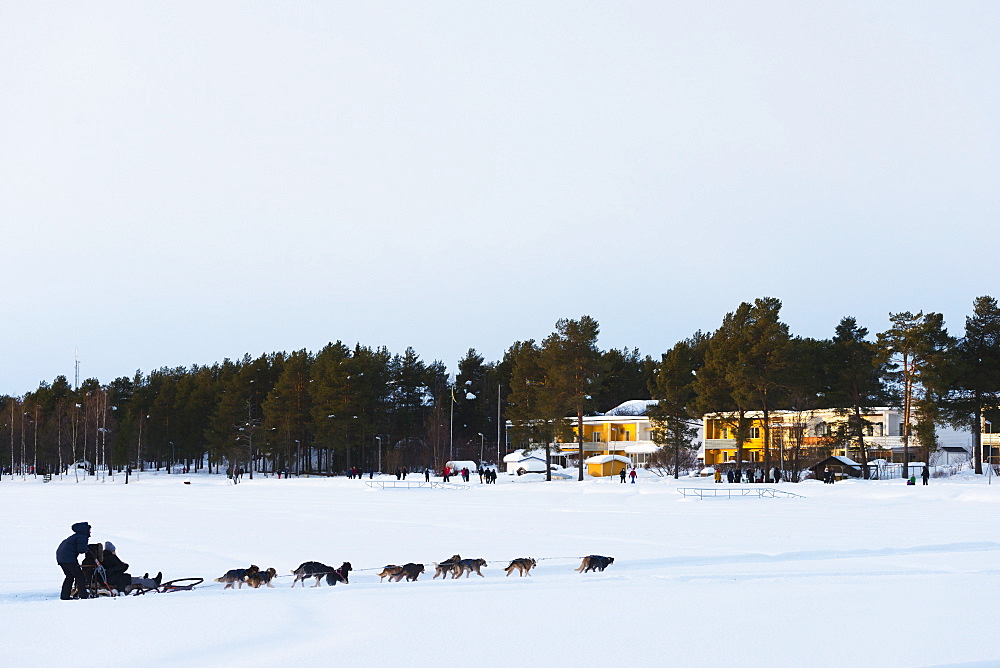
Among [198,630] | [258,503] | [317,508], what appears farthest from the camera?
[258,503]

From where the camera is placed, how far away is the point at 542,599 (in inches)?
501

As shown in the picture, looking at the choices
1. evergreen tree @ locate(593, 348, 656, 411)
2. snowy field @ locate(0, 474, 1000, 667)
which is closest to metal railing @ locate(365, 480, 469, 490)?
snowy field @ locate(0, 474, 1000, 667)

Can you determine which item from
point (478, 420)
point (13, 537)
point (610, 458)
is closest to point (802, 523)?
point (13, 537)

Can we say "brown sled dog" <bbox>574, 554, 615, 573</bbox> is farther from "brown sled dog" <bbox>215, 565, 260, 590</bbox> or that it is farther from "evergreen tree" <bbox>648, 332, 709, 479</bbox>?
"evergreen tree" <bbox>648, 332, 709, 479</bbox>

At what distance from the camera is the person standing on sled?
13219 millimetres

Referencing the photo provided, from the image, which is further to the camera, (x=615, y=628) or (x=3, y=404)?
(x=3, y=404)

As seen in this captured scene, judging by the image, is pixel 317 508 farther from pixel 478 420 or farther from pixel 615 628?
pixel 478 420

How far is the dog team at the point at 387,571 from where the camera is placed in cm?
1387

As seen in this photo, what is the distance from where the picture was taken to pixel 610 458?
69750 millimetres

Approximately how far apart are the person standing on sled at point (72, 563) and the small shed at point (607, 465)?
57722 mm

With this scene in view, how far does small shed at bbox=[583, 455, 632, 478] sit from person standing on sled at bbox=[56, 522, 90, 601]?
5772 cm

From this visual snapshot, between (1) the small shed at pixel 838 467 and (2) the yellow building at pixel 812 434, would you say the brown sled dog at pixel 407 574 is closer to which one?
(1) the small shed at pixel 838 467

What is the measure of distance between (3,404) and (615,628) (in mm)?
168202

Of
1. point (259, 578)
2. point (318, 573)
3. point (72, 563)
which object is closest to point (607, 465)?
point (318, 573)
